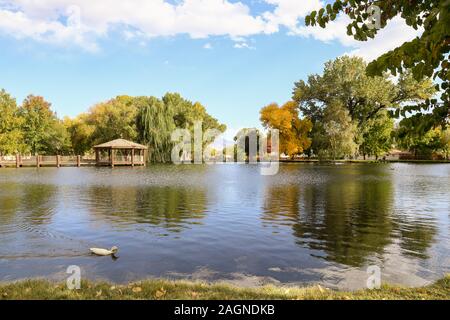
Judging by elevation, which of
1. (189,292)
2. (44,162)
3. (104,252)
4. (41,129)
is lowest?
(104,252)

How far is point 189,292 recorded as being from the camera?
17.7 ft

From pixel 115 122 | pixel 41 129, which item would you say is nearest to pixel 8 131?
pixel 41 129

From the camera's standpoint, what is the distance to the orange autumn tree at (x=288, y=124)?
6169 centimetres

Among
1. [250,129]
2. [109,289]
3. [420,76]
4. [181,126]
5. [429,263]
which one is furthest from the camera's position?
[250,129]

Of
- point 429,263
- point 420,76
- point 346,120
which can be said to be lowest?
point 429,263

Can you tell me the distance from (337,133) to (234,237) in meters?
46.6

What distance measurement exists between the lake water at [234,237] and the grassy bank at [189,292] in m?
1.13

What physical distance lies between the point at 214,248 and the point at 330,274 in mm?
3196

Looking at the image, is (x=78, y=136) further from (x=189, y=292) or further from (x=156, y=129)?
(x=189, y=292)

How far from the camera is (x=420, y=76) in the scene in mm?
4316

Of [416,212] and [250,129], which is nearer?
[416,212]

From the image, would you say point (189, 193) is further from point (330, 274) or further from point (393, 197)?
point (330, 274)

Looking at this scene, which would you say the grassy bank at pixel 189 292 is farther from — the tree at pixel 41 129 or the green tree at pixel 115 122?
the tree at pixel 41 129
